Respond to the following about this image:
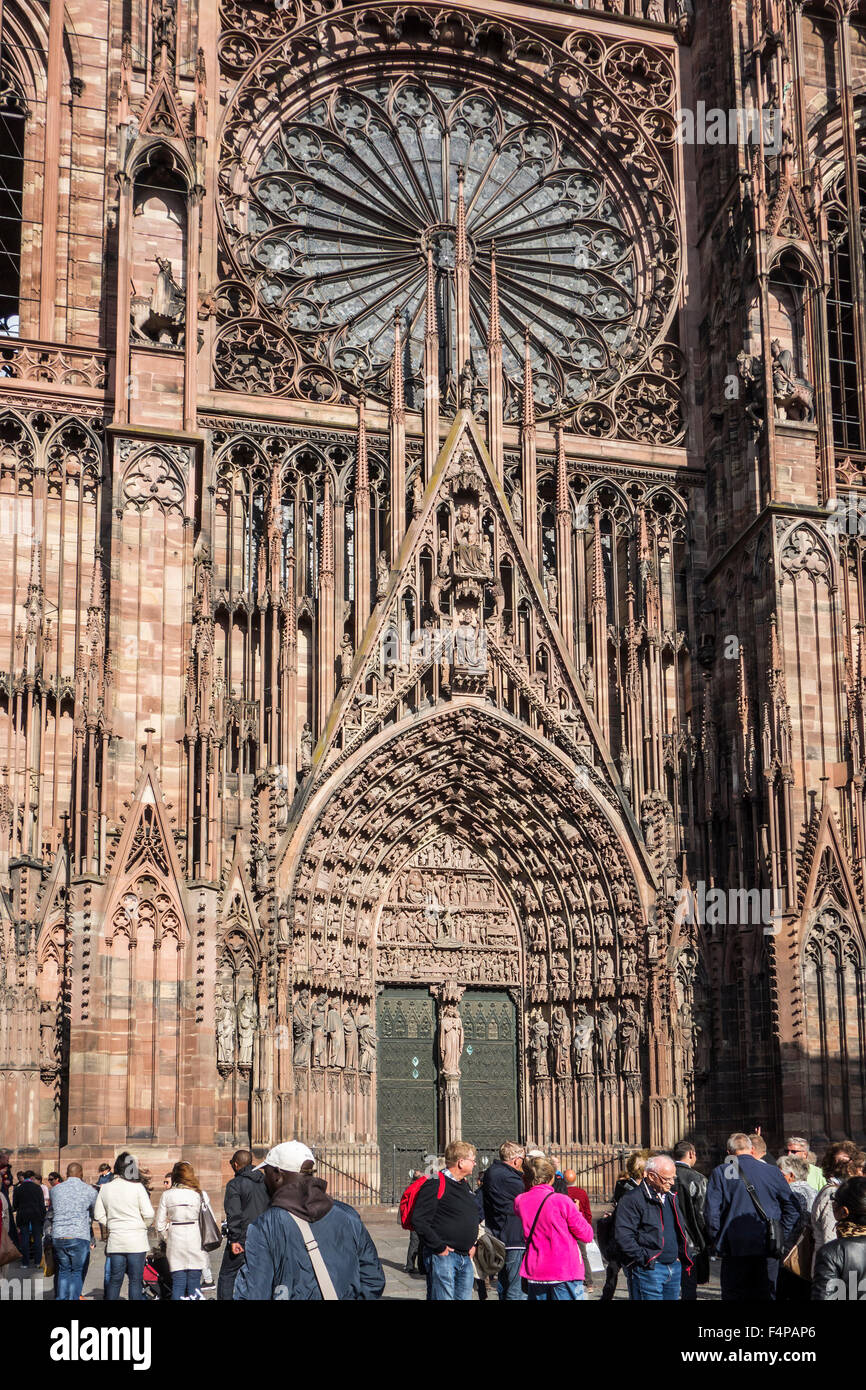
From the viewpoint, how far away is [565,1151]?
24.3 m

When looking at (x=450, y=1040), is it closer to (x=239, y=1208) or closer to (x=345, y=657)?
(x=345, y=657)

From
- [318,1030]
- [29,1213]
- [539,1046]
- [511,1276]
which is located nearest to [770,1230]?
[511,1276]

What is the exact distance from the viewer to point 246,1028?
22484 millimetres

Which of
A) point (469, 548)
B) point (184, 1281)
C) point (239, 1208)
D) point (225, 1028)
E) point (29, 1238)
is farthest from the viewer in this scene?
point (469, 548)

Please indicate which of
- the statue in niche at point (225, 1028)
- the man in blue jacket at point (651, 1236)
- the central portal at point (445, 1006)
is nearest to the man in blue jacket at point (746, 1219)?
the man in blue jacket at point (651, 1236)

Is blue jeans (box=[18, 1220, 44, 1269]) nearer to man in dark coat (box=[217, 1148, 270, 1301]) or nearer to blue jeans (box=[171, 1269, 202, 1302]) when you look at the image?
blue jeans (box=[171, 1269, 202, 1302])

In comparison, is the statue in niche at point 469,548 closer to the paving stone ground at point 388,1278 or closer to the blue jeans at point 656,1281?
the paving stone ground at point 388,1278

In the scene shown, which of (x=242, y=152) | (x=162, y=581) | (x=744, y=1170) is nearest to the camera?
(x=744, y=1170)

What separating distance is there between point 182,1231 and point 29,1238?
22.4ft

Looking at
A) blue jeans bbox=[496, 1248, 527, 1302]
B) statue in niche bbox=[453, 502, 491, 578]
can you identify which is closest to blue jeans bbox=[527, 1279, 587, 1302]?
blue jeans bbox=[496, 1248, 527, 1302]

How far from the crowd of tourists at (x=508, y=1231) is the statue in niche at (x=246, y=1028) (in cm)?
862
